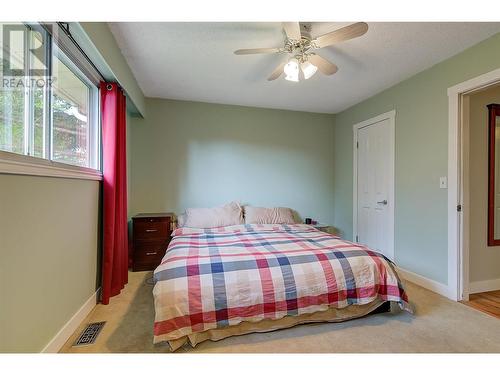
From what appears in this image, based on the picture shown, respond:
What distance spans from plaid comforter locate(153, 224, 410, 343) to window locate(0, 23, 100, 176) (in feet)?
3.75

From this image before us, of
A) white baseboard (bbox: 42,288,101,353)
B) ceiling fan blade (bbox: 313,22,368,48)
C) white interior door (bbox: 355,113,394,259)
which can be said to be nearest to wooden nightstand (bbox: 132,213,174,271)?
white baseboard (bbox: 42,288,101,353)

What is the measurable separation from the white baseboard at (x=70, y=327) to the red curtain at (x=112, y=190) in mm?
125

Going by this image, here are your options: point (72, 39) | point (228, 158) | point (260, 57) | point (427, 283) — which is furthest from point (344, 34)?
point (427, 283)

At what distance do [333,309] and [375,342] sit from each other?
0.34m

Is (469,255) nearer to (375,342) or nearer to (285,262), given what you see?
(375,342)

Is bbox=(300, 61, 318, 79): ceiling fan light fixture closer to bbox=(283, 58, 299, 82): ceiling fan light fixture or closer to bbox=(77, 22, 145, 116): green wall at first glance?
bbox=(283, 58, 299, 82): ceiling fan light fixture

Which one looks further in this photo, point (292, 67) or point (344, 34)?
point (292, 67)

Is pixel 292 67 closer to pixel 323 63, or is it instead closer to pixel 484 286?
pixel 323 63

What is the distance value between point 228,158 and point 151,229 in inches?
60.9

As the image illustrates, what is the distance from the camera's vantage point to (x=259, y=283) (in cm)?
174

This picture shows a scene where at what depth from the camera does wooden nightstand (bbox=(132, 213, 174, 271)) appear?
10.2ft

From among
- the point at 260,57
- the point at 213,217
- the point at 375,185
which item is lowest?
the point at 213,217

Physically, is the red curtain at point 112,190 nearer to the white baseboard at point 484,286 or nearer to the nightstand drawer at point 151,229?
the nightstand drawer at point 151,229
